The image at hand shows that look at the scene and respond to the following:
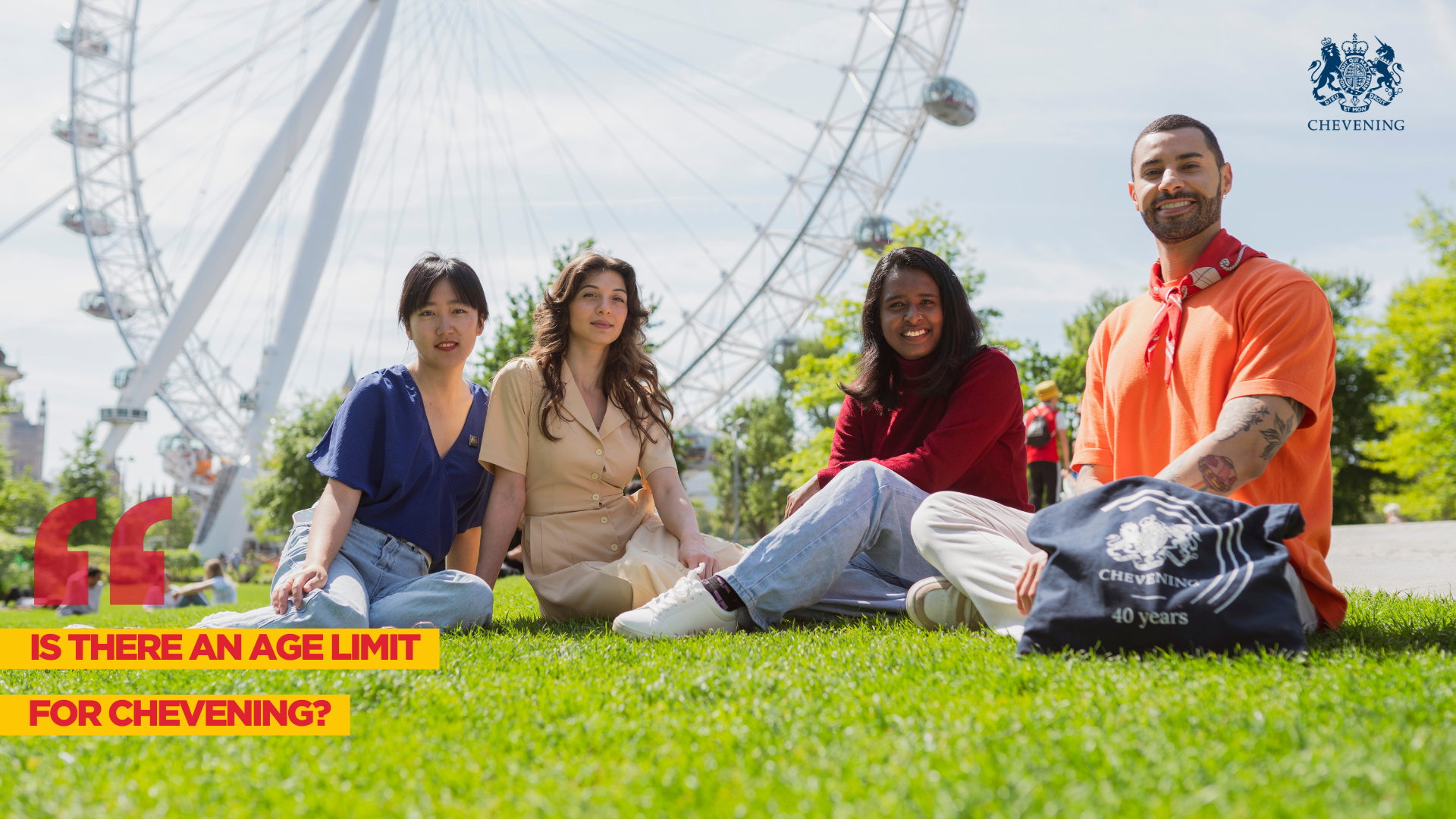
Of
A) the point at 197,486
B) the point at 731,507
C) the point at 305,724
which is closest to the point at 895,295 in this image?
the point at 305,724

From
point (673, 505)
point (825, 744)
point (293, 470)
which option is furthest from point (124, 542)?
point (293, 470)

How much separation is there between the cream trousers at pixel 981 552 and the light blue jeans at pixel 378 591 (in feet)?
5.98

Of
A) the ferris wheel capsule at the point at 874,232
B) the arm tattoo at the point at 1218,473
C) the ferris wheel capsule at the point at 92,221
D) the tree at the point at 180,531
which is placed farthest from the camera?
the tree at the point at 180,531

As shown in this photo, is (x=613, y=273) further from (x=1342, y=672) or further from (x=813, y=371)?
(x=813, y=371)

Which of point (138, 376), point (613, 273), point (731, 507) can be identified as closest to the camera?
point (613, 273)

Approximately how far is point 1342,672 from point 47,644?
4.08 meters

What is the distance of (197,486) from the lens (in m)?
74.9

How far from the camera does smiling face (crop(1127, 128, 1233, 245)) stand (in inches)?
123

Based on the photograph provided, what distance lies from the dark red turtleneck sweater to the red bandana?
30.8 inches

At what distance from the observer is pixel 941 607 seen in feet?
10.7

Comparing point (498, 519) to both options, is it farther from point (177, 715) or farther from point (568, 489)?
point (177, 715)

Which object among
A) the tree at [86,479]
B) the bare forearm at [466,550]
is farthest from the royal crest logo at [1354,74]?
the tree at [86,479]

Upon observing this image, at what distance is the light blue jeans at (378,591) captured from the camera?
11.0ft

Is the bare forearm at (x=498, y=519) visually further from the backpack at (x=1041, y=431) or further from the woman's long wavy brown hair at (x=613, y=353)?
the backpack at (x=1041, y=431)
